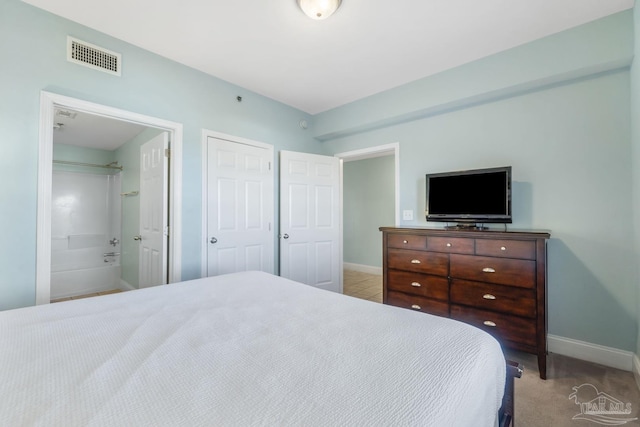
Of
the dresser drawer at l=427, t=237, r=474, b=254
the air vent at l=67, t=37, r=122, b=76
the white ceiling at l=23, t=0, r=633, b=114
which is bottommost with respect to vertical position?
the dresser drawer at l=427, t=237, r=474, b=254

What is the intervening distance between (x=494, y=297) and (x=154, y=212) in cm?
325

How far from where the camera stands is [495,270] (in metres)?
2.15

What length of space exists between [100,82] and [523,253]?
11.5 feet

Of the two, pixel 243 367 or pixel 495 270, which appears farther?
pixel 495 270

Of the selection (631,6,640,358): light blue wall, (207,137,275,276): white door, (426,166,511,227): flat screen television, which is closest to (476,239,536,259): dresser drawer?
(426,166,511,227): flat screen television

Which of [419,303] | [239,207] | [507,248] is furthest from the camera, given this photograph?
[239,207]

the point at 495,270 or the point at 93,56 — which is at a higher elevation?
the point at 93,56

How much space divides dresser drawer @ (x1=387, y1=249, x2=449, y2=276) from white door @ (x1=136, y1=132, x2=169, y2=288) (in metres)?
2.22

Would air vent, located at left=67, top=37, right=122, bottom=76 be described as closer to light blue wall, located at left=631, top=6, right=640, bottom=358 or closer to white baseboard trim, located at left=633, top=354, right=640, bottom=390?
light blue wall, located at left=631, top=6, right=640, bottom=358

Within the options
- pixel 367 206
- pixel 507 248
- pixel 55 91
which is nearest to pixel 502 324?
pixel 507 248

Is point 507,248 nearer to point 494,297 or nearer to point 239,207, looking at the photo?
point 494,297

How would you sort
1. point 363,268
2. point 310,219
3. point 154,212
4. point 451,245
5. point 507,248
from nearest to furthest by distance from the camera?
1. point 507,248
2. point 451,245
3. point 154,212
4. point 310,219
5. point 363,268

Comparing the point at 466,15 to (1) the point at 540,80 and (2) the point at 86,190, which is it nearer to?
(1) the point at 540,80

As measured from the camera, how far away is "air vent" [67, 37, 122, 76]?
206 cm
